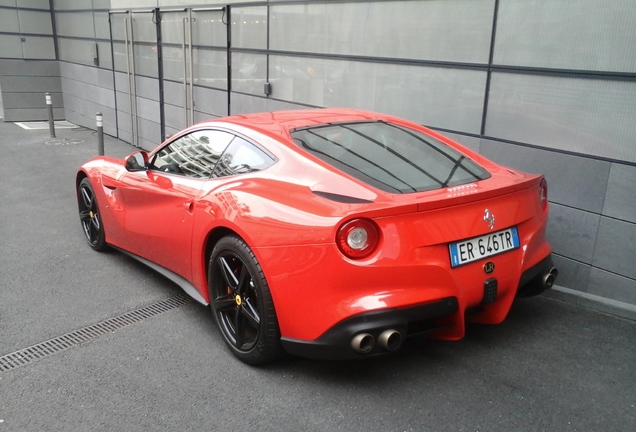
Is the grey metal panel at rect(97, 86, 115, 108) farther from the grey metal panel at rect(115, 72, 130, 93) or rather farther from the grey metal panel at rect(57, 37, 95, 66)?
the grey metal panel at rect(57, 37, 95, 66)

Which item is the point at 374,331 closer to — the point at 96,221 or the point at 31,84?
the point at 96,221

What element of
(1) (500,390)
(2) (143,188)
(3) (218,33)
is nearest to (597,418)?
(1) (500,390)

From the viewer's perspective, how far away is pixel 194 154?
427cm

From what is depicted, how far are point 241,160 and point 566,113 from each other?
271 centimetres

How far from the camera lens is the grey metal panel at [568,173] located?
448 centimetres

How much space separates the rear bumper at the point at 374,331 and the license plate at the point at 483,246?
9.1 inches

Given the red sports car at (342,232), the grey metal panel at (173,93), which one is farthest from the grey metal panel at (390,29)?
the grey metal panel at (173,93)

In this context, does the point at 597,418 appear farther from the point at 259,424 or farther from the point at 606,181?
the point at 606,181

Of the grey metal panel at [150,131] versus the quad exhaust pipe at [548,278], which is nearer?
the quad exhaust pipe at [548,278]

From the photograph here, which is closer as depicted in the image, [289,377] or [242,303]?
[289,377]

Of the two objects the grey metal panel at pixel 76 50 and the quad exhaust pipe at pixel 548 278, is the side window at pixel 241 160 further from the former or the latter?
the grey metal panel at pixel 76 50

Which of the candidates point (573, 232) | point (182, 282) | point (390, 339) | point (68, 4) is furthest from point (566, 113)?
point (68, 4)

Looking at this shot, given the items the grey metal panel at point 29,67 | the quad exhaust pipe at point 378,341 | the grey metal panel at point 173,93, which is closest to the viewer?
the quad exhaust pipe at point 378,341

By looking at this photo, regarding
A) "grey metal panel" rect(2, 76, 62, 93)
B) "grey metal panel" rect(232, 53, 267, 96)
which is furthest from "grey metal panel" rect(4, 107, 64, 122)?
"grey metal panel" rect(232, 53, 267, 96)
